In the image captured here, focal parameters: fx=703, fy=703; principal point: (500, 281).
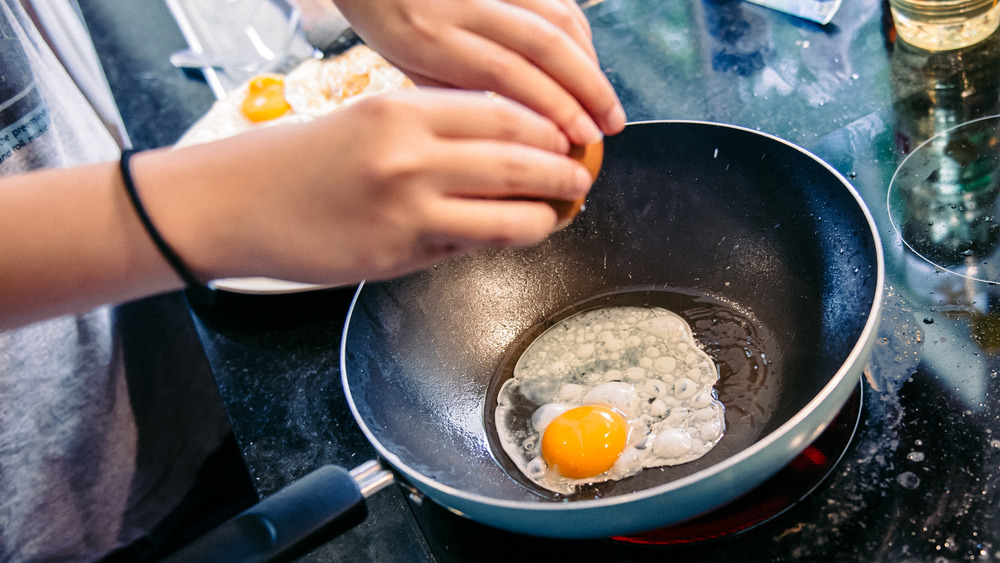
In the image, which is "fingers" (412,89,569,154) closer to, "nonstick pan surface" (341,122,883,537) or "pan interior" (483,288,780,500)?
"nonstick pan surface" (341,122,883,537)

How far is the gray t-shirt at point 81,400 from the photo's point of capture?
3.61ft

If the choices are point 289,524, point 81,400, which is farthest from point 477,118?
point 81,400

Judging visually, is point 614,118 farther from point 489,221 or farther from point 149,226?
point 149,226

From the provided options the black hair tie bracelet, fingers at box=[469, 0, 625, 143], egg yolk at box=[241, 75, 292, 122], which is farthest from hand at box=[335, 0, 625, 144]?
egg yolk at box=[241, 75, 292, 122]

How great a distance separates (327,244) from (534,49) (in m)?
0.26

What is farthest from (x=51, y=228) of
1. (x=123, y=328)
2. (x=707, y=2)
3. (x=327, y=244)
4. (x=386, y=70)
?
(x=707, y=2)

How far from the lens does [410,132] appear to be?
516 mm

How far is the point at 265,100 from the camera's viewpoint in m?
1.73

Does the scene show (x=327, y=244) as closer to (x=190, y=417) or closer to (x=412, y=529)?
(x=412, y=529)

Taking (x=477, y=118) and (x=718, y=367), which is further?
(x=718, y=367)

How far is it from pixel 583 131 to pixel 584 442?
0.40 m

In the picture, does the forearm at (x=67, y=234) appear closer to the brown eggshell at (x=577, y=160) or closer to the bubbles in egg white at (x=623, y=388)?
the brown eggshell at (x=577, y=160)

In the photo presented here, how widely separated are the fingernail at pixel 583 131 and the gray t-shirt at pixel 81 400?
0.93 m

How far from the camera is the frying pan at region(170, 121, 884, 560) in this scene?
26.8 inches
